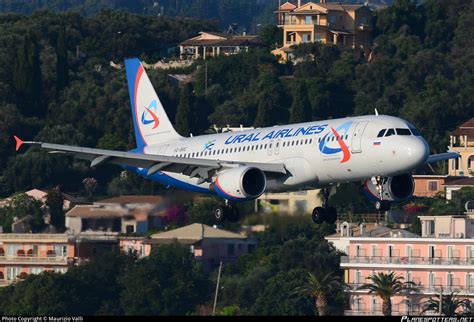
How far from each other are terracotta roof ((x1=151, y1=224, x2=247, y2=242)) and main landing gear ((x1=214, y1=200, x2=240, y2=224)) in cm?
4112

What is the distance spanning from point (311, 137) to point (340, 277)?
5805cm

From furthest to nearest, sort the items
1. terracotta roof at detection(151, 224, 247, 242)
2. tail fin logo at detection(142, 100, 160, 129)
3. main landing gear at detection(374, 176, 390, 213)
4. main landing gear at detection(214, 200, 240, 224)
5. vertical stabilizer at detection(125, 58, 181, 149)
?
1. terracotta roof at detection(151, 224, 247, 242)
2. tail fin logo at detection(142, 100, 160, 129)
3. vertical stabilizer at detection(125, 58, 181, 149)
4. main landing gear at detection(214, 200, 240, 224)
5. main landing gear at detection(374, 176, 390, 213)

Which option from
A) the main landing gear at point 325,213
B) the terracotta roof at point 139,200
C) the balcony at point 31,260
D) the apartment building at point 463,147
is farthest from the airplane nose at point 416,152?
the apartment building at point 463,147

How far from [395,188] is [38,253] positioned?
185ft

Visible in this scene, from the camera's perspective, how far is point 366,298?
127500 mm

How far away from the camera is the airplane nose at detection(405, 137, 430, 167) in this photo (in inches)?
2876

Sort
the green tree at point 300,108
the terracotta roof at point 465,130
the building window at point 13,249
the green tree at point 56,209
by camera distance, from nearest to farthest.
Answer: the green tree at point 56,209, the building window at point 13,249, the green tree at point 300,108, the terracotta roof at point 465,130

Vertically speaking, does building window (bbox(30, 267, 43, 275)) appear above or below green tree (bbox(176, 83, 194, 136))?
below

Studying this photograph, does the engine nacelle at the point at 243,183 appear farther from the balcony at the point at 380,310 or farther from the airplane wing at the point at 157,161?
the balcony at the point at 380,310

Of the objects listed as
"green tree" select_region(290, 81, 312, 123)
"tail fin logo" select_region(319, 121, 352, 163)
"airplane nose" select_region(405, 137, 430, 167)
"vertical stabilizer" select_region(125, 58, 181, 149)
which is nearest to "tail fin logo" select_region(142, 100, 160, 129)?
"vertical stabilizer" select_region(125, 58, 181, 149)

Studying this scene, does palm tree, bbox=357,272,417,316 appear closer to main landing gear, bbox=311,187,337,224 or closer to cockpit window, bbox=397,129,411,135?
main landing gear, bbox=311,187,337,224

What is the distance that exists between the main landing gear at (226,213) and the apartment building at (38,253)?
28.8 m

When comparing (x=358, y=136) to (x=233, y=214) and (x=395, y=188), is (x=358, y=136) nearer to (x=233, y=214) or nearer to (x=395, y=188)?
(x=395, y=188)

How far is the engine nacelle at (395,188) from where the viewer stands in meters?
77.6
